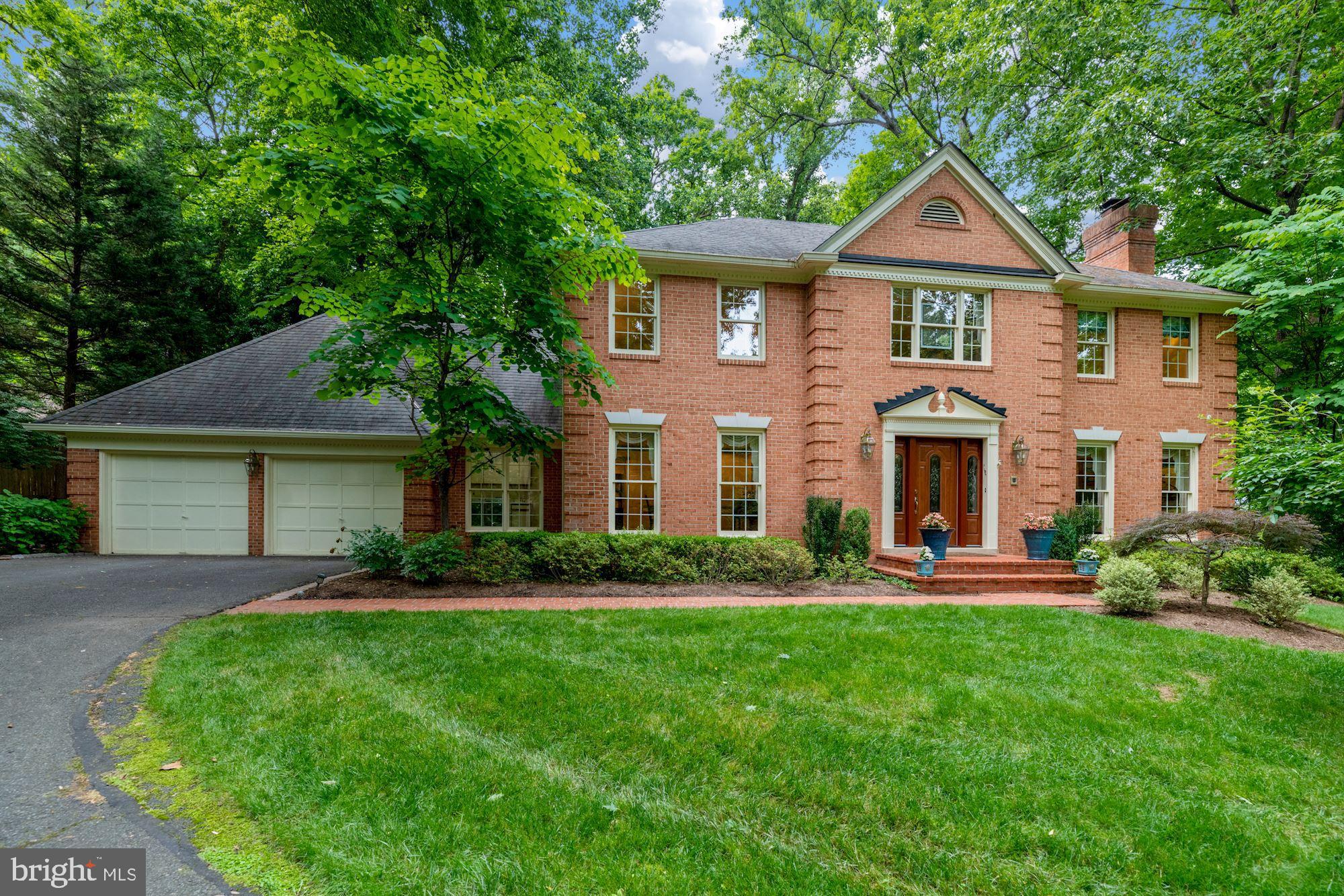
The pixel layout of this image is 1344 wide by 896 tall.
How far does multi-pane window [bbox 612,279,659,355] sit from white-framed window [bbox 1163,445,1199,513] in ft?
39.4

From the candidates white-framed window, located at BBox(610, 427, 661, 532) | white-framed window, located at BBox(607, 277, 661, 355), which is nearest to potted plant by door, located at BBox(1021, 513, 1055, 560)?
white-framed window, located at BBox(610, 427, 661, 532)

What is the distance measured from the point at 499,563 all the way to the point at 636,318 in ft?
17.8

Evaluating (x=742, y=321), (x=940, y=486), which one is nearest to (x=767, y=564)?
(x=940, y=486)

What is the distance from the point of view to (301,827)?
9.21 ft

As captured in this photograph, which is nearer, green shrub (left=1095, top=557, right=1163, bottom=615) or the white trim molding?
green shrub (left=1095, top=557, right=1163, bottom=615)

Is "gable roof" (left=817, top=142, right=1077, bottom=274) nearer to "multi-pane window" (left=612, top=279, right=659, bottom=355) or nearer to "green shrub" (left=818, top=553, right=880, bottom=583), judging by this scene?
"multi-pane window" (left=612, top=279, right=659, bottom=355)

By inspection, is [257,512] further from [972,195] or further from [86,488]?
[972,195]

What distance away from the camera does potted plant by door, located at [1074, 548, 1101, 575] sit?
10.4 metres

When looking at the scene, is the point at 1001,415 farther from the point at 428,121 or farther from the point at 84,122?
the point at 84,122

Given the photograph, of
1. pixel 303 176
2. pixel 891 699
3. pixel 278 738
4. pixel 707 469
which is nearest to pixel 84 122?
pixel 303 176

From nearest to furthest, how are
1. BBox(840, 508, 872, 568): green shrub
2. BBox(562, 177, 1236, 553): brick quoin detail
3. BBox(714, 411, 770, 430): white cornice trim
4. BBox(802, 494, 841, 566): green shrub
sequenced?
BBox(840, 508, 872, 568): green shrub, BBox(802, 494, 841, 566): green shrub, BBox(562, 177, 1236, 553): brick quoin detail, BBox(714, 411, 770, 430): white cornice trim

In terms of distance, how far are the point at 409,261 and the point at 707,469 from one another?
640 centimetres

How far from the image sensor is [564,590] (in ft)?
29.5

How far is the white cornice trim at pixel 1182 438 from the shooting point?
43.0 feet
